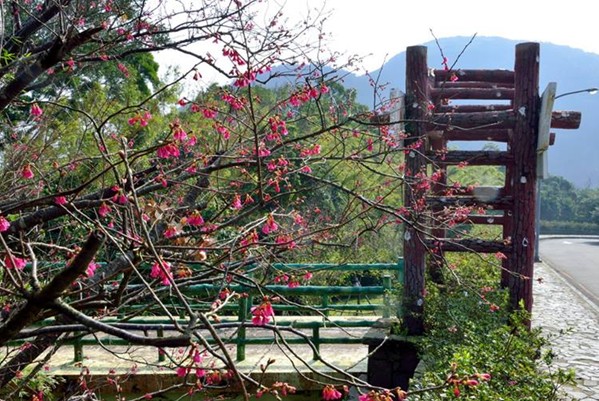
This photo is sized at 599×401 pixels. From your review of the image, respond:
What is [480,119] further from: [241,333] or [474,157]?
[241,333]

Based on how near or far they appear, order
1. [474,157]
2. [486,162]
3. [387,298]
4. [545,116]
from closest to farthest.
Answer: [545,116], [474,157], [486,162], [387,298]

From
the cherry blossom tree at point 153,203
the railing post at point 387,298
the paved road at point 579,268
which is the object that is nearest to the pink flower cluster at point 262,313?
the cherry blossom tree at point 153,203

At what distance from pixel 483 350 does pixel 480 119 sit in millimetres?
3220

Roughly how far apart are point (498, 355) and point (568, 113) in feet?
12.6

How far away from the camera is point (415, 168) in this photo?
7.14m

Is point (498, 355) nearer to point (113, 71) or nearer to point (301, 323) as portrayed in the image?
point (301, 323)

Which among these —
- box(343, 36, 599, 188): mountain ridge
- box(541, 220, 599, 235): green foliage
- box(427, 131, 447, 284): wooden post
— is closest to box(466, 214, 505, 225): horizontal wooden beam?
box(427, 131, 447, 284): wooden post

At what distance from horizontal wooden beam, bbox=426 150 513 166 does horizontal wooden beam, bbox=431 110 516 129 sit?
35 cm

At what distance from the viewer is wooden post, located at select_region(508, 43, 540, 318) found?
22.8 ft

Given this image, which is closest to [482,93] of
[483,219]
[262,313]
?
[483,219]

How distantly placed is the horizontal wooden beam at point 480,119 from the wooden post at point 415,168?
24cm

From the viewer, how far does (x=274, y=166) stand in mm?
4395

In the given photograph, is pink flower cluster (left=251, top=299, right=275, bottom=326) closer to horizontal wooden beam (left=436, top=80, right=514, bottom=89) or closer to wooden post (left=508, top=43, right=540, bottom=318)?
wooden post (left=508, top=43, right=540, bottom=318)

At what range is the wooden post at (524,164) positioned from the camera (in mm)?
6946
